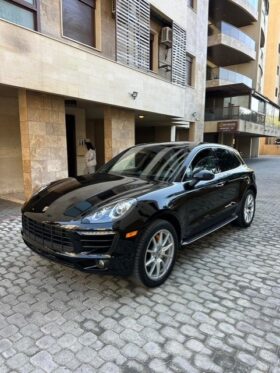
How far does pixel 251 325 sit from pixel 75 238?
72.0 inches

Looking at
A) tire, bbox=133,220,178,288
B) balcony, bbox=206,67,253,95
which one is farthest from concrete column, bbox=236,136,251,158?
tire, bbox=133,220,178,288

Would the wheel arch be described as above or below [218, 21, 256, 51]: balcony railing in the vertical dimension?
below

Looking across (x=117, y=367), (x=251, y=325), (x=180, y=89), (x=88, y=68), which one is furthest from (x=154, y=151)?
(x=180, y=89)

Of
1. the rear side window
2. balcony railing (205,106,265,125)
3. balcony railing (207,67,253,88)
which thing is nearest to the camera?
the rear side window

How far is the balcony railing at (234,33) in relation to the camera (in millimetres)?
23464

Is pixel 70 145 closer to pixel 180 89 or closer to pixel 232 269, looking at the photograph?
pixel 180 89

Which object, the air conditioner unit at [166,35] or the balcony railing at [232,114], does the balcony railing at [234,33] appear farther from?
the air conditioner unit at [166,35]

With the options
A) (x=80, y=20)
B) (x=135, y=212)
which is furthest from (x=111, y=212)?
(x=80, y=20)

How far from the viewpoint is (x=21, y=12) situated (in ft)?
20.8

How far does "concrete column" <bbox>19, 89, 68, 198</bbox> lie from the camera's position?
6.71 meters

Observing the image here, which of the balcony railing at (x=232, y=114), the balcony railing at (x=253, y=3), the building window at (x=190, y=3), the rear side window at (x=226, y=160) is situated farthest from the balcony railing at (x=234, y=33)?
the rear side window at (x=226, y=160)

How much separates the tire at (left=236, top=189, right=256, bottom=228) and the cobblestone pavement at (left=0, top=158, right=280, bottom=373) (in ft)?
4.13

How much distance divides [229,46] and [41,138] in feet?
74.5

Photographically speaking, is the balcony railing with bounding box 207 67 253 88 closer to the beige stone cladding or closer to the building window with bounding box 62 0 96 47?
the building window with bounding box 62 0 96 47
